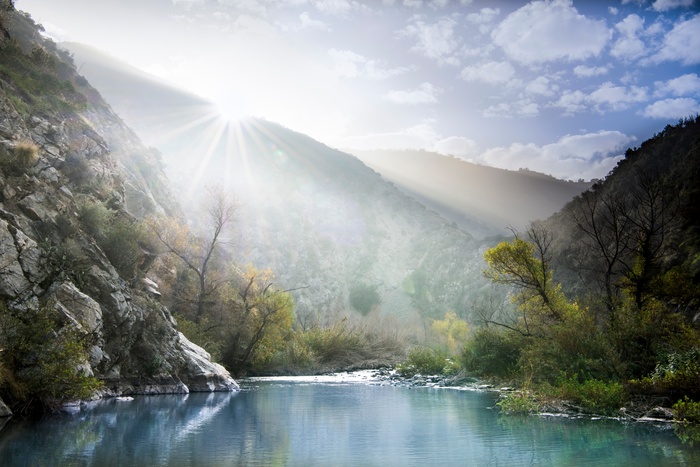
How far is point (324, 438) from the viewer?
41.2ft

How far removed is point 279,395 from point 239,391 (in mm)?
3287

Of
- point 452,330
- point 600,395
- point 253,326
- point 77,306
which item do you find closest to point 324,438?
point 600,395

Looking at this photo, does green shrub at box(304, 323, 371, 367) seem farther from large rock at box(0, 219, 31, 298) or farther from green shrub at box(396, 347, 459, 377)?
large rock at box(0, 219, 31, 298)

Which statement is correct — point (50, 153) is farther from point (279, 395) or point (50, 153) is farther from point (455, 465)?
point (455, 465)

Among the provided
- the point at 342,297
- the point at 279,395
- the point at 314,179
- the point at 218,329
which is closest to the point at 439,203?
the point at 314,179

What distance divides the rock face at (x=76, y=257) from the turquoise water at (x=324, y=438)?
3474 mm

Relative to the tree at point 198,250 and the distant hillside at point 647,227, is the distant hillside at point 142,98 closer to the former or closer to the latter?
the tree at point 198,250

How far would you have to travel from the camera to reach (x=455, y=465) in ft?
30.3

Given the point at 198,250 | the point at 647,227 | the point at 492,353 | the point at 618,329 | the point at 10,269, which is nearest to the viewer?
the point at 10,269

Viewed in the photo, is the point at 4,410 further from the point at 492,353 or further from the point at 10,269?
the point at 492,353

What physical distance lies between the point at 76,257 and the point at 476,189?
128 metres

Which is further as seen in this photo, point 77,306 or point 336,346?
point 336,346

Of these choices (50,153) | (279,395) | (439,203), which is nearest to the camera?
(279,395)

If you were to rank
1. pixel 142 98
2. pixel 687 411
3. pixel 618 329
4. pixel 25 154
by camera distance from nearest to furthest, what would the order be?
1. pixel 687 411
2. pixel 618 329
3. pixel 25 154
4. pixel 142 98
